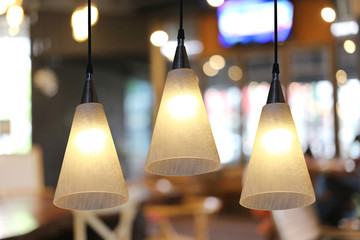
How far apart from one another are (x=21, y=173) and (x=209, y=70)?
5694 millimetres

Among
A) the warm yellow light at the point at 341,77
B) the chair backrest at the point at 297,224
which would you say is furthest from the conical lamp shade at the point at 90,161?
the warm yellow light at the point at 341,77

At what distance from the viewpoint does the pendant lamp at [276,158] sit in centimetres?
111

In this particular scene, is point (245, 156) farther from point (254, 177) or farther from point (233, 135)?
point (254, 177)

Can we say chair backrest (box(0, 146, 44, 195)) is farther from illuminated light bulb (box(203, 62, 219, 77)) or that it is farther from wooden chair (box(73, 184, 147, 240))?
illuminated light bulb (box(203, 62, 219, 77))

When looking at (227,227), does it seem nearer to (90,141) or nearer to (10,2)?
(10,2)

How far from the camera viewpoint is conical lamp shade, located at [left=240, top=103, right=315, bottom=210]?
43.6 inches

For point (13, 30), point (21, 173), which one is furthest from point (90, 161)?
point (13, 30)

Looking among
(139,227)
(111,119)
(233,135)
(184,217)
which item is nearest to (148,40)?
(111,119)

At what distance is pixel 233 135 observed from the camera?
9.52 meters

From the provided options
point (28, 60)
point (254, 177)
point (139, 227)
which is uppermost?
point (28, 60)

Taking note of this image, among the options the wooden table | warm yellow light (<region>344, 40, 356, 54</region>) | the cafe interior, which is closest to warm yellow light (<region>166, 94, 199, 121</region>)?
the wooden table

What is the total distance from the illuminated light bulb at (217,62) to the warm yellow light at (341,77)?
2.11 metres

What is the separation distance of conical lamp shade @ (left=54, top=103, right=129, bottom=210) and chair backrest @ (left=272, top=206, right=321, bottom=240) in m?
2.48

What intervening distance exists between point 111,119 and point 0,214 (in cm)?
760
